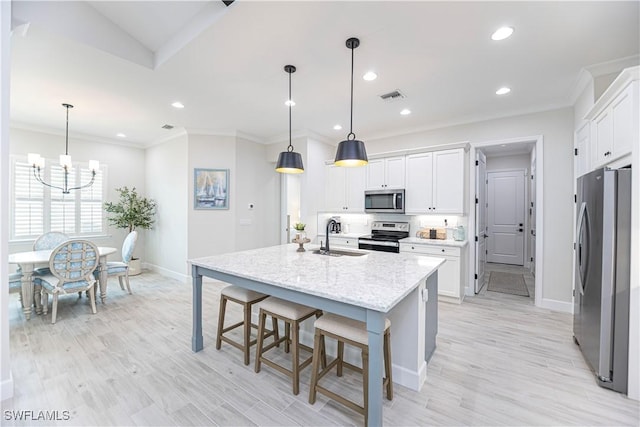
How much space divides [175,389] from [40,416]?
0.80 m

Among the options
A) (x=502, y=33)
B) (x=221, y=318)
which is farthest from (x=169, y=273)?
(x=502, y=33)

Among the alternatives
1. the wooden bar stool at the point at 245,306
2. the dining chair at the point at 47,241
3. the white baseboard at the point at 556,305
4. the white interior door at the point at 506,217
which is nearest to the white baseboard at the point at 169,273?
the dining chair at the point at 47,241

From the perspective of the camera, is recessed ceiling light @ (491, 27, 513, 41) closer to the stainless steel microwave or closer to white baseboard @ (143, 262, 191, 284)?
the stainless steel microwave

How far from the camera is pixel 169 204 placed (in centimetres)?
543

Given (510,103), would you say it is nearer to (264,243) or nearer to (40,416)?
(264,243)

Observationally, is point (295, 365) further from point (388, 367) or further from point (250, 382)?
point (388, 367)

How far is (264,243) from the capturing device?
573cm

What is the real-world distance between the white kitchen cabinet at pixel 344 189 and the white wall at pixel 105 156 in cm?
432

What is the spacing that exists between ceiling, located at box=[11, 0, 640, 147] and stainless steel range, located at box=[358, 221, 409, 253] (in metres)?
1.96

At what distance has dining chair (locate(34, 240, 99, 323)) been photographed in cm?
325

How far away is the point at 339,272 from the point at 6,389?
2.55 meters

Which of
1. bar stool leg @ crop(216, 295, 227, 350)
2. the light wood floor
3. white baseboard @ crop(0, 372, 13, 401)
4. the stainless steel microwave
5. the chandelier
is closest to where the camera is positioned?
the light wood floor

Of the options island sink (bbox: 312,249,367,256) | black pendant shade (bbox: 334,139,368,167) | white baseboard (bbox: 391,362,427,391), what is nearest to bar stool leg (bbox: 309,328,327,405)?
white baseboard (bbox: 391,362,427,391)

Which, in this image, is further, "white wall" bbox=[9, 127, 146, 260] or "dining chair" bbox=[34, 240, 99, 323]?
"white wall" bbox=[9, 127, 146, 260]
